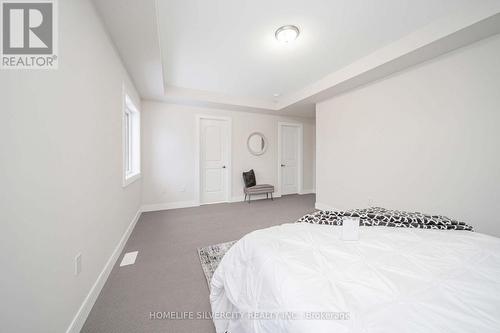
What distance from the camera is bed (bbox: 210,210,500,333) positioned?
527mm

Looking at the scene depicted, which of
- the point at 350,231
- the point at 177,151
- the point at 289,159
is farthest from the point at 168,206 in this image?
the point at 350,231

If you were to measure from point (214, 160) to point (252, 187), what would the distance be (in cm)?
115

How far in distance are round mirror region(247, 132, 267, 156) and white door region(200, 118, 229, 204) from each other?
63 cm

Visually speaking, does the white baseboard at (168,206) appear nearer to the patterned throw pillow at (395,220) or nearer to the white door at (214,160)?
the white door at (214,160)

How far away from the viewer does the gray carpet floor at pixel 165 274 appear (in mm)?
1214

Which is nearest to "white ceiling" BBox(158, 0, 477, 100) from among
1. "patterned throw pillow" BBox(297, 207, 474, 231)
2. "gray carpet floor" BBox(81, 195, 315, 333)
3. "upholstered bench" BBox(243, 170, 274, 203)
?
"patterned throw pillow" BBox(297, 207, 474, 231)

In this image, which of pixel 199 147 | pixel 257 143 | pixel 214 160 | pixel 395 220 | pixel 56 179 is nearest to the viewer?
pixel 56 179

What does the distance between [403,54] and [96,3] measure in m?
3.16

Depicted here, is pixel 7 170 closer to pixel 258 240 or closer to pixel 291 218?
pixel 258 240

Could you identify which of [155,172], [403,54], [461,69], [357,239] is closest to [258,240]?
[357,239]

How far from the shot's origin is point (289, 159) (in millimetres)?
5211

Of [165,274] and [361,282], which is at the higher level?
[361,282]

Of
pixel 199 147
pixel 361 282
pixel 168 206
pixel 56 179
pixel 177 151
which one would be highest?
pixel 199 147

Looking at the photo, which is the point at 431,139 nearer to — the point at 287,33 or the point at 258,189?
the point at 287,33
